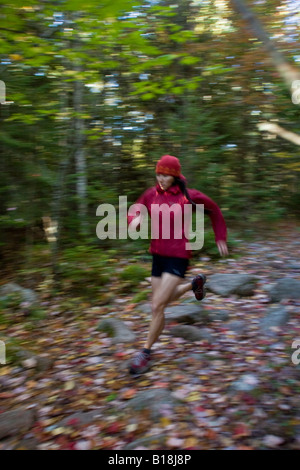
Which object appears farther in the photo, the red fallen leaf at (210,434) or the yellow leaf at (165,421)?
the yellow leaf at (165,421)

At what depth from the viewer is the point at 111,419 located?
140 inches

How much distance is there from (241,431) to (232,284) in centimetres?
315

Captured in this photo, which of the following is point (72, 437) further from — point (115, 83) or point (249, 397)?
point (115, 83)

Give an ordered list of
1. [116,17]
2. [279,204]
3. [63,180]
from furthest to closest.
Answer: [279,204] < [63,180] < [116,17]

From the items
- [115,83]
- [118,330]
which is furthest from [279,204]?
[118,330]

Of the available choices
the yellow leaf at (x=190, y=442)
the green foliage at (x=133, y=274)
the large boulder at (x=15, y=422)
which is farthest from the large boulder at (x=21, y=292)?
the yellow leaf at (x=190, y=442)

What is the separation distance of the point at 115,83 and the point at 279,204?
5.67 metres

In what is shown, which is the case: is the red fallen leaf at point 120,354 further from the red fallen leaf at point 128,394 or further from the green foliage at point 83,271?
the green foliage at point 83,271

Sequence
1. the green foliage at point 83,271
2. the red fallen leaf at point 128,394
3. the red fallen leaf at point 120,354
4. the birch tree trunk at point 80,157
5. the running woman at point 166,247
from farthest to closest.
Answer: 1. the birch tree trunk at point 80,157
2. the green foliage at point 83,271
3. the red fallen leaf at point 120,354
4. the running woman at point 166,247
5. the red fallen leaf at point 128,394

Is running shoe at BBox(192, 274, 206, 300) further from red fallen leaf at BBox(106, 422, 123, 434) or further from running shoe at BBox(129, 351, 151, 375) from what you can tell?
red fallen leaf at BBox(106, 422, 123, 434)

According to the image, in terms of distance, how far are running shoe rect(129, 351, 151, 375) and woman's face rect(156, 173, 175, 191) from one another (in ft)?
5.84

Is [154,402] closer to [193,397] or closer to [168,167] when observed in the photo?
[193,397]

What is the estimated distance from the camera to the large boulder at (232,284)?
235 inches

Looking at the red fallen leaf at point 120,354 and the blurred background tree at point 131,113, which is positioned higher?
the blurred background tree at point 131,113
